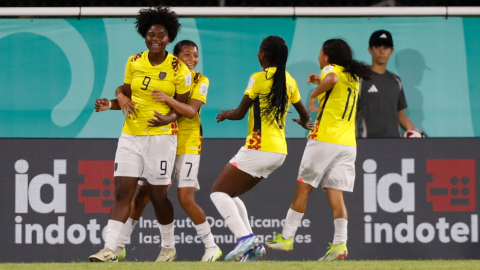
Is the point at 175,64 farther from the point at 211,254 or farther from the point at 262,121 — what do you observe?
the point at 211,254

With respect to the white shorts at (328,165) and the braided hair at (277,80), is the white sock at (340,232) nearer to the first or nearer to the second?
the white shorts at (328,165)

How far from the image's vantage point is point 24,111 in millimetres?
7215

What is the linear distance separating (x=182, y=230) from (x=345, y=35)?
2825mm

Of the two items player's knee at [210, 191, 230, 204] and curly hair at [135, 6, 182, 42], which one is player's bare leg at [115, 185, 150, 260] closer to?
player's knee at [210, 191, 230, 204]

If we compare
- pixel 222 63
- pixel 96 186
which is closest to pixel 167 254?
pixel 96 186

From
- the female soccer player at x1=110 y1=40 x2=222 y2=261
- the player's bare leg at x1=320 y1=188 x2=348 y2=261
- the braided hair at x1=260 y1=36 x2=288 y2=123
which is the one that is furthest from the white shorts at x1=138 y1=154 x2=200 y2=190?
the player's bare leg at x1=320 y1=188 x2=348 y2=261

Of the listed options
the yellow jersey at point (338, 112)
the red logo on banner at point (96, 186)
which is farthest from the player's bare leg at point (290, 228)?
the red logo on banner at point (96, 186)

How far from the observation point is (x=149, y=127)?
5184 millimetres

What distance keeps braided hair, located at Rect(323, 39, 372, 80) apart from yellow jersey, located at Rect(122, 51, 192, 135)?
1360 millimetres

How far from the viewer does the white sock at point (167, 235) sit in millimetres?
5766

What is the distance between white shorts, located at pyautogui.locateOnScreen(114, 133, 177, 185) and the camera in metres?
5.14

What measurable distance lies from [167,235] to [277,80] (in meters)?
1.65

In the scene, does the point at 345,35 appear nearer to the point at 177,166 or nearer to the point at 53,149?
the point at 177,166
